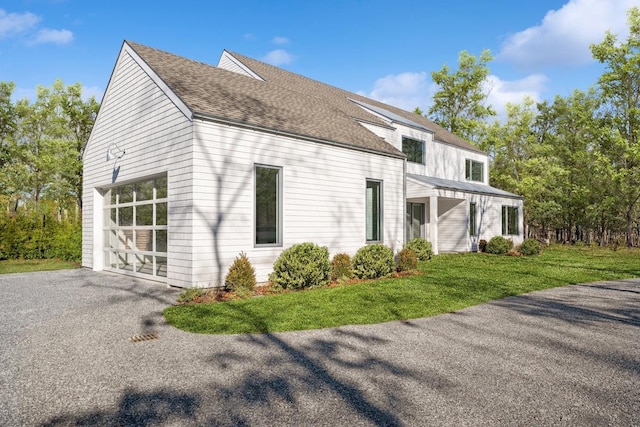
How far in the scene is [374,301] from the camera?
769 centimetres

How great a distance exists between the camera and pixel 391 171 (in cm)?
1334

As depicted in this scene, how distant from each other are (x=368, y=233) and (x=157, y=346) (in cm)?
849

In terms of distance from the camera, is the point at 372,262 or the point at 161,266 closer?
the point at 161,266

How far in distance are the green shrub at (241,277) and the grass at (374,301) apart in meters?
0.71

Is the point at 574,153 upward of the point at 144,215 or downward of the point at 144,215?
upward

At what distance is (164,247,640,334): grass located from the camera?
612 centimetres

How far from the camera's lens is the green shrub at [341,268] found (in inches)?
411

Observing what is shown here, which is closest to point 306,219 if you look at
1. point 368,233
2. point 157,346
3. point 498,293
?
point 368,233

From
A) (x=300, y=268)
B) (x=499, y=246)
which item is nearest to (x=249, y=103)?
(x=300, y=268)

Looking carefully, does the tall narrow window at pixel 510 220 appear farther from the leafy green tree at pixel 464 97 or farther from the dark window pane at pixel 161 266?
Answer: the dark window pane at pixel 161 266

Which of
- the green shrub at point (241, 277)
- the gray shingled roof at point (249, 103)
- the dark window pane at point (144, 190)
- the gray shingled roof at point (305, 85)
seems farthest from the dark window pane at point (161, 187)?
the gray shingled roof at point (305, 85)

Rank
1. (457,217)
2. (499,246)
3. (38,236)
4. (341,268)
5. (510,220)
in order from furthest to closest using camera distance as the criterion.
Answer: (510,220), (457,217), (499,246), (38,236), (341,268)

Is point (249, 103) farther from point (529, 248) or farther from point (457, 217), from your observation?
point (529, 248)

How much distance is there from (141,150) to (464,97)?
105 ft
